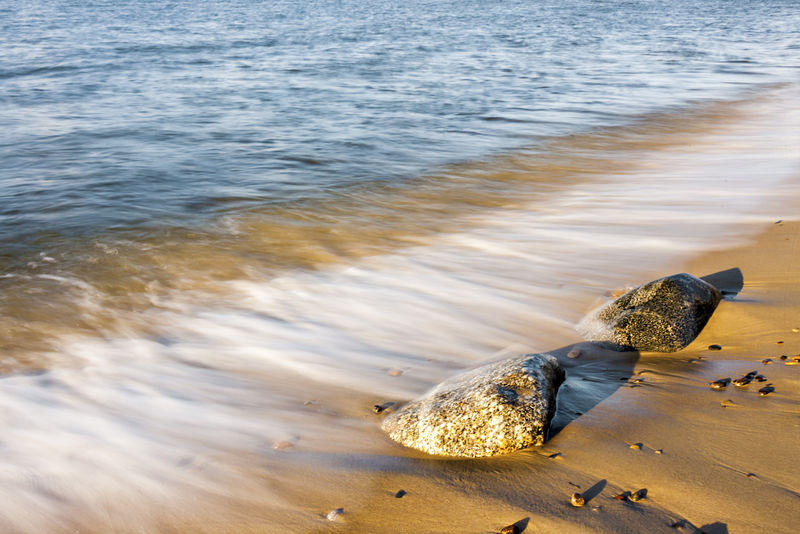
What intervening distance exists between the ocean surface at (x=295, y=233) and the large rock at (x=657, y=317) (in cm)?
29

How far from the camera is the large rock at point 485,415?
3105 millimetres

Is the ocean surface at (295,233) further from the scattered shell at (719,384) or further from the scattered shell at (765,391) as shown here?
the scattered shell at (765,391)

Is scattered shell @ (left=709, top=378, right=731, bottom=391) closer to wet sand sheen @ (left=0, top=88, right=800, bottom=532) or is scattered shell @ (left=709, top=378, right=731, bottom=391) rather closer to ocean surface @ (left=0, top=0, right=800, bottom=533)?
wet sand sheen @ (left=0, top=88, right=800, bottom=532)

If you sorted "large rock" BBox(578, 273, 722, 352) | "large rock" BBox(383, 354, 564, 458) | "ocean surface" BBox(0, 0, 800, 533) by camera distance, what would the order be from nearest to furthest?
"large rock" BBox(383, 354, 564, 458) < "ocean surface" BBox(0, 0, 800, 533) < "large rock" BBox(578, 273, 722, 352)

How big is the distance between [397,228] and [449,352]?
3.07m

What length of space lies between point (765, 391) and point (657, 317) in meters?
0.79

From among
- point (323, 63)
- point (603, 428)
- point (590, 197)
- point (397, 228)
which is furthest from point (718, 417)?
point (323, 63)

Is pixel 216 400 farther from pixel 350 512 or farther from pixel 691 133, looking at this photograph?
pixel 691 133

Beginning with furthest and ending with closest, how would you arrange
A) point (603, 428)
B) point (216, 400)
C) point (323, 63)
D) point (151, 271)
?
point (323, 63) → point (151, 271) → point (216, 400) → point (603, 428)

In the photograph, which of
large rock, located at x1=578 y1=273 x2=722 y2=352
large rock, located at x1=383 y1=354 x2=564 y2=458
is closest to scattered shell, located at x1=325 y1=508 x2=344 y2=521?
large rock, located at x1=383 y1=354 x2=564 y2=458

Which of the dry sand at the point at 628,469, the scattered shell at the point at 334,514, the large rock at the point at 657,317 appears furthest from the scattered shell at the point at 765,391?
the scattered shell at the point at 334,514

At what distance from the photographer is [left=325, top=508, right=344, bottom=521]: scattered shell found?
2.87m

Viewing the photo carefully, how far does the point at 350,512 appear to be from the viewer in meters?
2.88

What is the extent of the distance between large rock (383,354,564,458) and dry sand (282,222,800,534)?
0.22 ft
